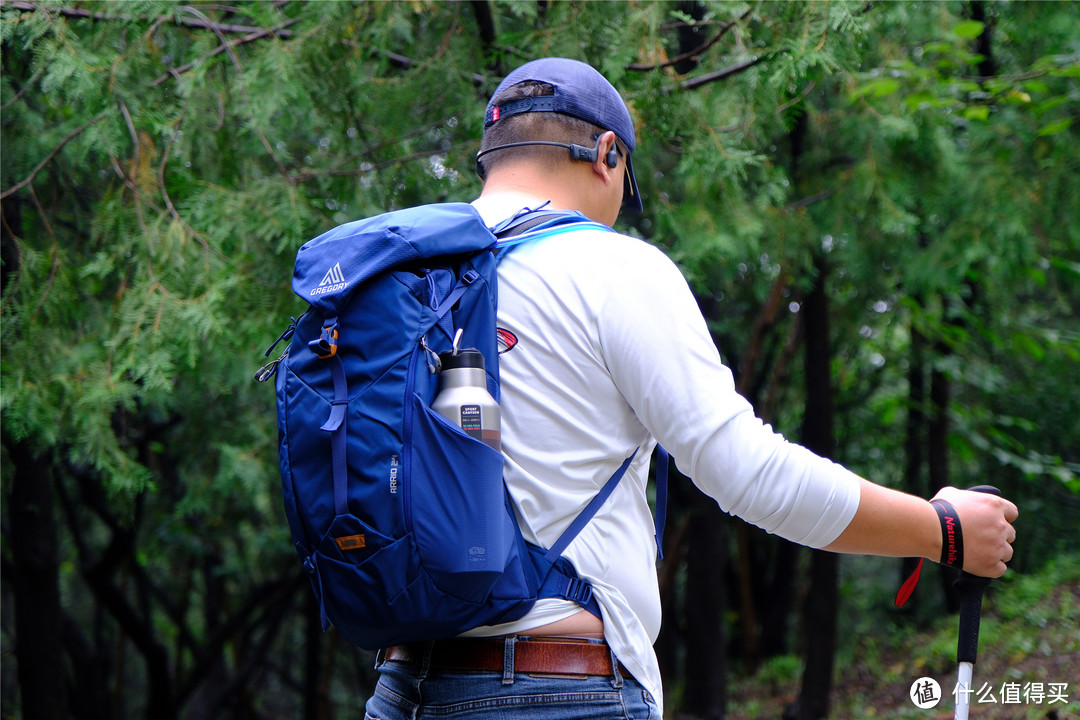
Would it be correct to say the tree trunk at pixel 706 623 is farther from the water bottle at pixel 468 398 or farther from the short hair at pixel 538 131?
the water bottle at pixel 468 398

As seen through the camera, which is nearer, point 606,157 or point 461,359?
point 461,359

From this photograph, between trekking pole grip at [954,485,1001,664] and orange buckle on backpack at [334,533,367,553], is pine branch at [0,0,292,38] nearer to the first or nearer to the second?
orange buckle on backpack at [334,533,367,553]

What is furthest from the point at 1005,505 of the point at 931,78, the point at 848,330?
the point at 848,330

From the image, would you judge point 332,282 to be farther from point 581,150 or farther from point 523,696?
point 523,696

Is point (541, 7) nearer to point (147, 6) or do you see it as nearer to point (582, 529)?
point (147, 6)

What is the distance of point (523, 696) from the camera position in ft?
4.53

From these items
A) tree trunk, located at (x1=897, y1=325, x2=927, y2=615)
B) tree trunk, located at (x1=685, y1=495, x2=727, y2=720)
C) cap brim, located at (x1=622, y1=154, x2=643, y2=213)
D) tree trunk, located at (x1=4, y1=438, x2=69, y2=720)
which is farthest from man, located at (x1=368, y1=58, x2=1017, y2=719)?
tree trunk, located at (x1=897, y1=325, x2=927, y2=615)

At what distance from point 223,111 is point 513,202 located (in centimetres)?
228

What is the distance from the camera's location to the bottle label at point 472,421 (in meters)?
1.33

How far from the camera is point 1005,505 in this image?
62.5 inches

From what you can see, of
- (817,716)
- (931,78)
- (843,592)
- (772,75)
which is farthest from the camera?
(843,592)

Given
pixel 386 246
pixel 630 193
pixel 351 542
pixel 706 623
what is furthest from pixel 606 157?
pixel 706 623

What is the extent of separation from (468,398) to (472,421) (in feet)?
0.12

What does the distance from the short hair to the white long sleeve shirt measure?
24cm
